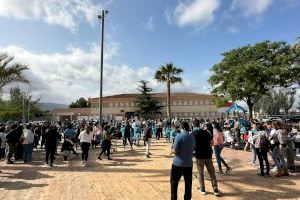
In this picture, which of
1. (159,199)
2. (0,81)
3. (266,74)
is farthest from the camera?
(266,74)

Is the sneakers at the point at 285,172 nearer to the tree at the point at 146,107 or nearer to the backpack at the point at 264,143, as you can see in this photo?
the backpack at the point at 264,143

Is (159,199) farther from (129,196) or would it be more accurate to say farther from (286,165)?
(286,165)

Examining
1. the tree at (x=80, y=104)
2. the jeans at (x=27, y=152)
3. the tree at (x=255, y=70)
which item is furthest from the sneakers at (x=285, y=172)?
the tree at (x=80, y=104)

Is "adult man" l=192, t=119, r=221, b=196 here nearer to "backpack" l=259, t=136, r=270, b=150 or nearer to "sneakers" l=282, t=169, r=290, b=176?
"backpack" l=259, t=136, r=270, b=150

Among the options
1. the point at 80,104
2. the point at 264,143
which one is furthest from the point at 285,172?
the point at 80,104

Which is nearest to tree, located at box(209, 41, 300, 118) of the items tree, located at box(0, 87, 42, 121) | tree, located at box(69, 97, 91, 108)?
tree, located at box(0, 87, 42, 121)

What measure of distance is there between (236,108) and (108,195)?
61.6 feet

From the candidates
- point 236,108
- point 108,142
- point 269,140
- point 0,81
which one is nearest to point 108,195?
point 269,140

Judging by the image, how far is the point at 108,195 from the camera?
8.13m

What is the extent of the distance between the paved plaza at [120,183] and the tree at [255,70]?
965 inches

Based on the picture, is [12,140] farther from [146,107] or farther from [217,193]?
[146,107]

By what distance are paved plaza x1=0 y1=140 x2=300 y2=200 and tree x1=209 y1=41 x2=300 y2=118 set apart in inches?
965

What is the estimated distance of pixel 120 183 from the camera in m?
9.58

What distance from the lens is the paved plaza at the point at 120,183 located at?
8109 millimetres
